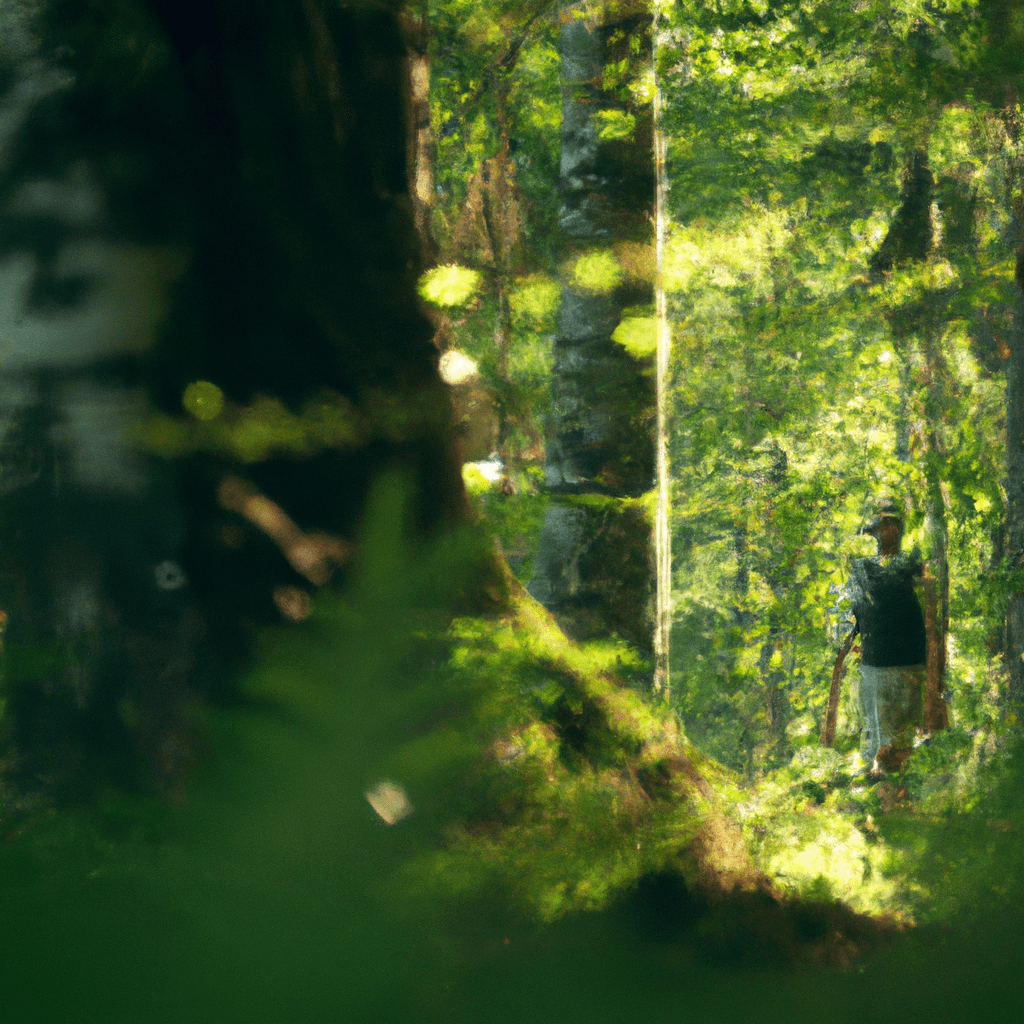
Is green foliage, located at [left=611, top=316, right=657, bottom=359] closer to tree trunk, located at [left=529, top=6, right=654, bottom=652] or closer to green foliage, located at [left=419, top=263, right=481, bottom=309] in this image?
tree trunk, located at [left=529, top=6, right=654, bottom=652]

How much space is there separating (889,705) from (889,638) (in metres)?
0.15

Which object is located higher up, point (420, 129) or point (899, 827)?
point (420, 129)

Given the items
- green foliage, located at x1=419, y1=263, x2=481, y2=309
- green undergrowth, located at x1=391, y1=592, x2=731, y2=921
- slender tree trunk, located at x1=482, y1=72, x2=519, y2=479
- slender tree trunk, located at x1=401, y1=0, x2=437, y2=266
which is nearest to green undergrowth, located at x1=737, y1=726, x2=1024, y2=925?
green undergrowth, located at x1=391, y1=592, x2=731, y2=921

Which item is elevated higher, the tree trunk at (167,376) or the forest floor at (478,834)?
the tree trunk at (167,376)

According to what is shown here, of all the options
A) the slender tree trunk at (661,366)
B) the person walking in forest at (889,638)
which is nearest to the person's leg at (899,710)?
the person walking in forest at (889,638)

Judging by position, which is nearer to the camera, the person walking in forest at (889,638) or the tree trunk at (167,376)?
the tree trunk at (167,376)

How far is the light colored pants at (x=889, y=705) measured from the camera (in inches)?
70.1

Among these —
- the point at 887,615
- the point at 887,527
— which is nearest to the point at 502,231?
the point at 887,527

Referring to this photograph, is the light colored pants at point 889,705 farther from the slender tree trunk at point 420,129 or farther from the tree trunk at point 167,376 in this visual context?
the slender tree trunk at point 420,129

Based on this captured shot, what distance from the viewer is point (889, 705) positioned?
1797 mm

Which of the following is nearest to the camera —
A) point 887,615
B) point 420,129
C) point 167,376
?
point 167,376

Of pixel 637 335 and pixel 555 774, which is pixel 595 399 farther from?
pixel 555 774

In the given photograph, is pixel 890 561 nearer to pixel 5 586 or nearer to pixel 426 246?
pixel 426 246

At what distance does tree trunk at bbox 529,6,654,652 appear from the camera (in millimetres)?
1799
